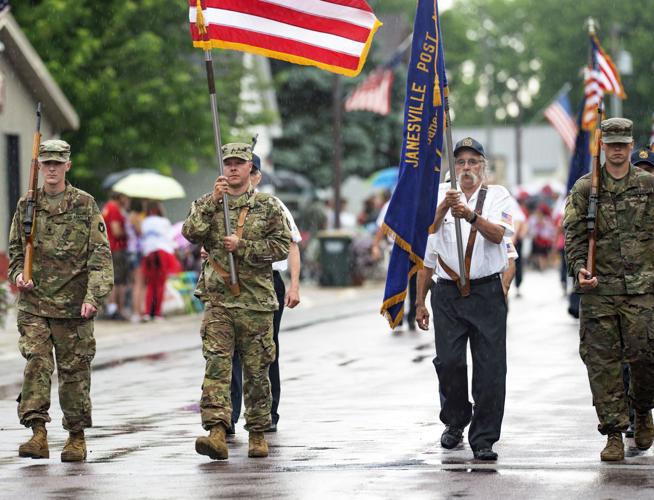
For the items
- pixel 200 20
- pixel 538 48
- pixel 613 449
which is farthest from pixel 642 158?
pixel 538 48

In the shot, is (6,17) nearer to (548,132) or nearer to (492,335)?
(492,335)

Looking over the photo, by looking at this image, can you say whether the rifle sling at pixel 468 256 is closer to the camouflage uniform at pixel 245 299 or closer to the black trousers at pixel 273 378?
the camouflage uniform at pixel 245 299

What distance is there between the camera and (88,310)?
9500 millimetres

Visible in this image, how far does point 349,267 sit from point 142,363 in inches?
679

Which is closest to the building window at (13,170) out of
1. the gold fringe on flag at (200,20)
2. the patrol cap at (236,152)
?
the gold fringe on flag at (200,20)

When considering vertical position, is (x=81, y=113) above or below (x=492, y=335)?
above

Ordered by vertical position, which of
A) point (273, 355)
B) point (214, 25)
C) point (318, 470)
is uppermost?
point (214, 25)

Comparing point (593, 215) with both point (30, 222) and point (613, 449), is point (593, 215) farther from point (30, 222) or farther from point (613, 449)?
point (30, 222)

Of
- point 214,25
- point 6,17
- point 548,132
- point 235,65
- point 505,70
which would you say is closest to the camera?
point 214,25

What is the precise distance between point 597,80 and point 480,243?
37.6 ft

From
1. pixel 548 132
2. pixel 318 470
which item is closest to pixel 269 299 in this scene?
pixel 318 470

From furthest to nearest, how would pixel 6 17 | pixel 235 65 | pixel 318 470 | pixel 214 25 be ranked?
1. pixel 235 65
2. pixel 6 17
3. pixel 214 25
4. pixel 318 470

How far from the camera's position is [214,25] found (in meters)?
10.7

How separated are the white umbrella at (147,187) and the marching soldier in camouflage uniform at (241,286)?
13132 millimetres
